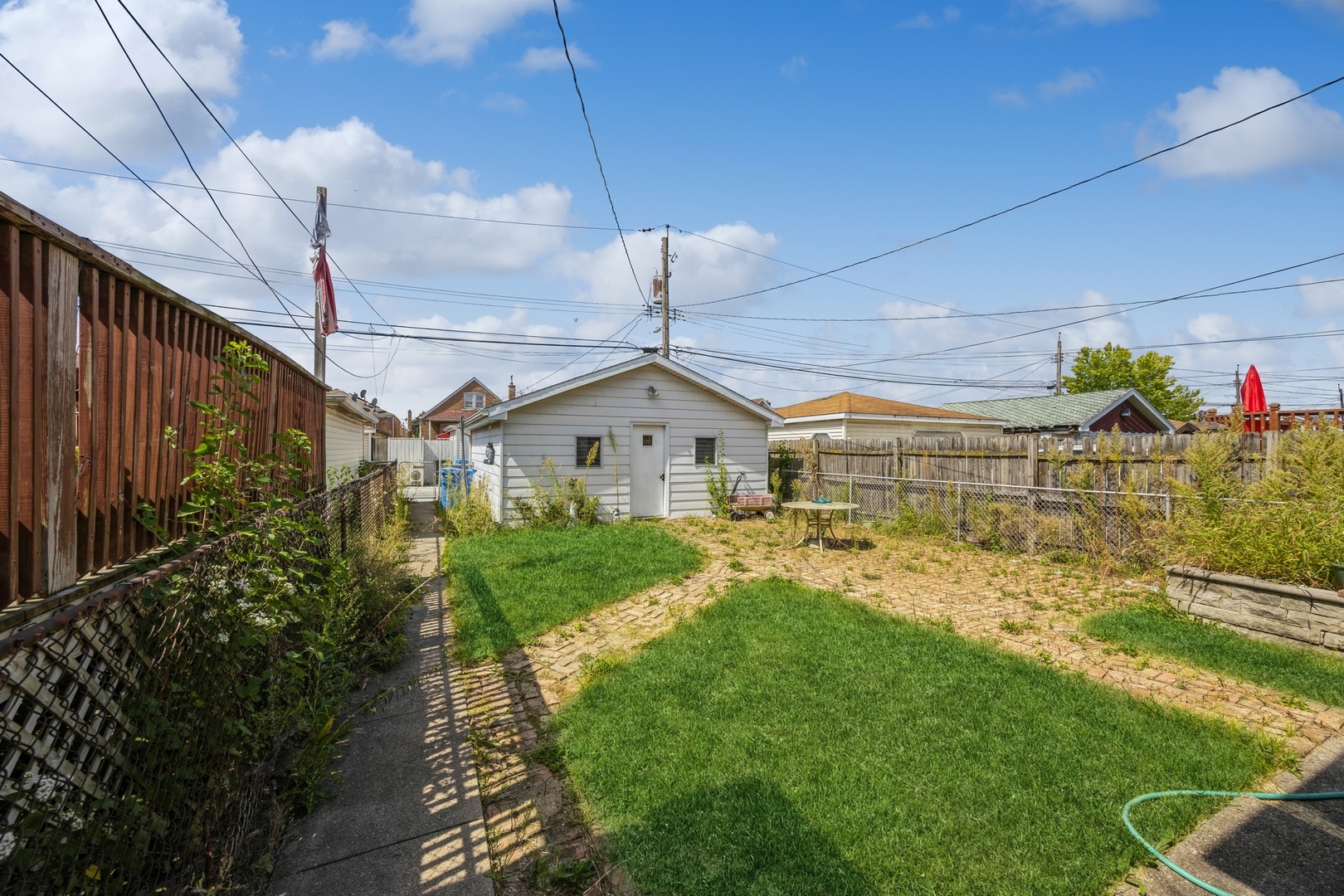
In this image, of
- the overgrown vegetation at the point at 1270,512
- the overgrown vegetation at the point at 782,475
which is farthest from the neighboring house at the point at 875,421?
the overgrown vegetation at the point at 1270,512

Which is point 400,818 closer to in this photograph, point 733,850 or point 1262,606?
point 733,850

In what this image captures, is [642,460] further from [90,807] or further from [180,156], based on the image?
[90,807]

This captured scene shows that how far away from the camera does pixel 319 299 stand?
398 inches

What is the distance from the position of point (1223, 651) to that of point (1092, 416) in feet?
59.0

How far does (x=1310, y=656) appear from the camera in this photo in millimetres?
4734

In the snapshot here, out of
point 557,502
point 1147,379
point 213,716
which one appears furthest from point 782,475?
point 1147,379

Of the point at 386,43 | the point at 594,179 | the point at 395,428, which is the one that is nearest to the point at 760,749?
the point at 386,43

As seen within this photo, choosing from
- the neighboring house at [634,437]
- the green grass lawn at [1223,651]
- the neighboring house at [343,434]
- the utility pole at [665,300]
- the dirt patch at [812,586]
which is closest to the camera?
the dirt patch at [812,586]

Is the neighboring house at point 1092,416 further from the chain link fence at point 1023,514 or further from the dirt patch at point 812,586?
the dirt patch at point 812,586

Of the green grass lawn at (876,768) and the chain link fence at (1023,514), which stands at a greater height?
the chain link fence at (1023,514)

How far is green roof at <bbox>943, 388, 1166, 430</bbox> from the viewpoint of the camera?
2011cm

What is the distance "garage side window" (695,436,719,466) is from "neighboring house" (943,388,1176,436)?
13003 millimetres

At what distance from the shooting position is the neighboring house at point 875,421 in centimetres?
1931

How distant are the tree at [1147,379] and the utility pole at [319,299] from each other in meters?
33.0
